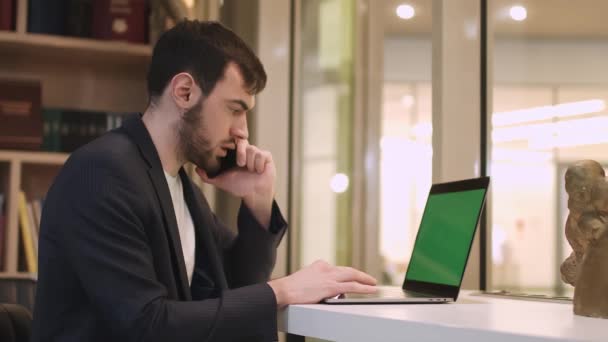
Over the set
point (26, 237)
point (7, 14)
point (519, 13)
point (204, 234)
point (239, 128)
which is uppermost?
point (7, 14)

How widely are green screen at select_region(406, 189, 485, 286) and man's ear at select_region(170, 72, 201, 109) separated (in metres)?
0.50

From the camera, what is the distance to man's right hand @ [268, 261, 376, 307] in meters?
1.32

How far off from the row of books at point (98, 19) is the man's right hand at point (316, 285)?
2.14 meters

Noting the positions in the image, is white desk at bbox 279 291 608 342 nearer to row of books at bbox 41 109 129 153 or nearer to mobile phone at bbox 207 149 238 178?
mobile phone at bbox 207 149 238 178

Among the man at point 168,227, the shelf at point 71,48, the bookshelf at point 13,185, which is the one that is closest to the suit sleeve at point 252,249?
the man at point 168,227

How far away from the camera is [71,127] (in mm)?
3396

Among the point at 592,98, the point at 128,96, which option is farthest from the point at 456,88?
the point at 128,96

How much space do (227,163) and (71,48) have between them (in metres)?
1.77

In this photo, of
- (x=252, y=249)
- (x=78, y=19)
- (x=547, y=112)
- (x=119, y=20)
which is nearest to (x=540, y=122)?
(x=547, y=112)

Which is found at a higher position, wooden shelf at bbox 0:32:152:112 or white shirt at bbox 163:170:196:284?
wooden shelf at bbox 0:32:152:112

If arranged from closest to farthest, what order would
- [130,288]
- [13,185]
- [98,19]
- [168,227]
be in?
1. [130,288]
2. [168,227]
3. [13,185]
4. [98,19]

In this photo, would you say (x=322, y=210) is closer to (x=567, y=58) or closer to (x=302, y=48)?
(x=302, y=48)

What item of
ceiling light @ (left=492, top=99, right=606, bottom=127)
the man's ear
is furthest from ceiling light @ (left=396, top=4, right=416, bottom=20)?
the man's ear

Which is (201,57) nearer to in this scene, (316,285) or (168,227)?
(168,227)
